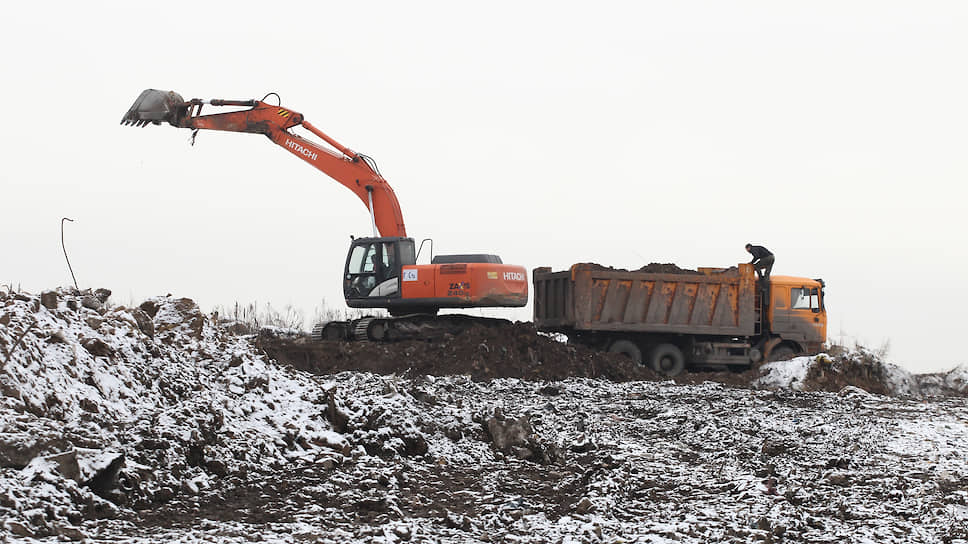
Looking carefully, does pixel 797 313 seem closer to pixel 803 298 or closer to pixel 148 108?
pixel 803 298

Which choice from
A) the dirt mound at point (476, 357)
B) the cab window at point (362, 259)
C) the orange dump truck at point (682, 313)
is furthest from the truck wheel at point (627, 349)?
the cab window at point (362, 259)

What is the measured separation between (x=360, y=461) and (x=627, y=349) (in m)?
11.3

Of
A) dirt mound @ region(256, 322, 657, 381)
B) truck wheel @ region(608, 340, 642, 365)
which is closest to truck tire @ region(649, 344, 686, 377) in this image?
truck wheel @ region(608, 340, 642, 365)

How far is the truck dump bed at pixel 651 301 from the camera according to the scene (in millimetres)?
18438

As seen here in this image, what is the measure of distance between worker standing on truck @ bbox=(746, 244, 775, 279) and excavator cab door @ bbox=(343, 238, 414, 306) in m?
7.22

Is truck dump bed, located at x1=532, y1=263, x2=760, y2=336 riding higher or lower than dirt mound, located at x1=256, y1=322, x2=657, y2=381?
higher

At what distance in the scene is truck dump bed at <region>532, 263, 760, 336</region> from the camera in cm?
1844

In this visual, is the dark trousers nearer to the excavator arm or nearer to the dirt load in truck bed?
the dirt load in truck bed

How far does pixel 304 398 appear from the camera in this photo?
923 centimetres

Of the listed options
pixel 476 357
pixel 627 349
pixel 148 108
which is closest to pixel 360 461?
pixel 476 357

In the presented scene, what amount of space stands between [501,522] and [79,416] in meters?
3.37

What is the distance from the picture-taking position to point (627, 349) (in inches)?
741

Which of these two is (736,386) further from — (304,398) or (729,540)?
(729,540)

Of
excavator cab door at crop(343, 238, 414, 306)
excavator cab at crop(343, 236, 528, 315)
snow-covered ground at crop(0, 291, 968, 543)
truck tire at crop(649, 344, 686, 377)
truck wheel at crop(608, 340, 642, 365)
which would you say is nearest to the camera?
snow-covered ground at crop(0, 291, 968, 543)
